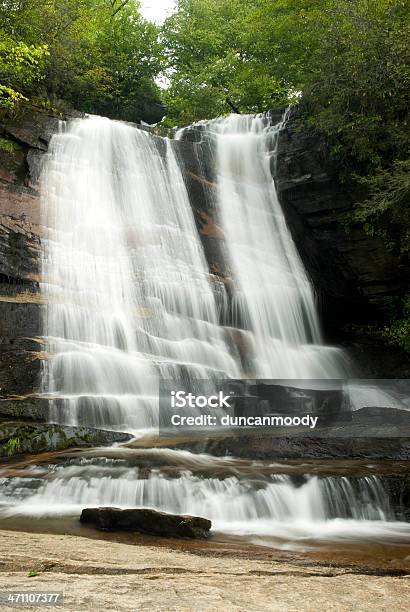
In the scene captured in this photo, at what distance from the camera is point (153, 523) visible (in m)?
5.55

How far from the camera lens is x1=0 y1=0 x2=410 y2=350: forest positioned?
1480 centimetres

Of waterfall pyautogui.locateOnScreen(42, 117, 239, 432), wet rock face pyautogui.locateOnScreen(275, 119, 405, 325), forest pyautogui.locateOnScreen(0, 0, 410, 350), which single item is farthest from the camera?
wet rock face pyautogui.locateOnScreen(275, 119, 405, 325)

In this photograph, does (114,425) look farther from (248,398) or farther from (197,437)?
(248,398)

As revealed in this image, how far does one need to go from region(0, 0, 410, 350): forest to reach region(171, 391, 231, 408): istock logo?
21.3 feet

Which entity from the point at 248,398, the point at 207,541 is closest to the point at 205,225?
the point at 248,398

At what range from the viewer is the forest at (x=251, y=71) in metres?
14.8

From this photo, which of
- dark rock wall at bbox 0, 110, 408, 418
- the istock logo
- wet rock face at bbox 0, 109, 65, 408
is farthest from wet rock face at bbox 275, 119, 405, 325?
wet rock face at bbox 0, 109, 65, 408

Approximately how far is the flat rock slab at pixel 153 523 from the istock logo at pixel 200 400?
5.40 meters

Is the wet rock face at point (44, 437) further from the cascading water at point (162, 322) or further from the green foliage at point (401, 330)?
the green foliage at point (401, 330)

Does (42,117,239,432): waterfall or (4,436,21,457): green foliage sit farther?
(42,117,239,432): waterfall

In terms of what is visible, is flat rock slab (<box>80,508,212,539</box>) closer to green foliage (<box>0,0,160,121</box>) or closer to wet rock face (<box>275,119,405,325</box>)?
green foliage (<box>0,0,160,121</box>)

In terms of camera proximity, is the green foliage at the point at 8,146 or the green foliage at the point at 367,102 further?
the green foliage at the point at 367,102

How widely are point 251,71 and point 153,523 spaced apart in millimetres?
24046

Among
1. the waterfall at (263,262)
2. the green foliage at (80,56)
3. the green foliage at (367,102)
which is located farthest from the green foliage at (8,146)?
the green foliage at (367,102)
